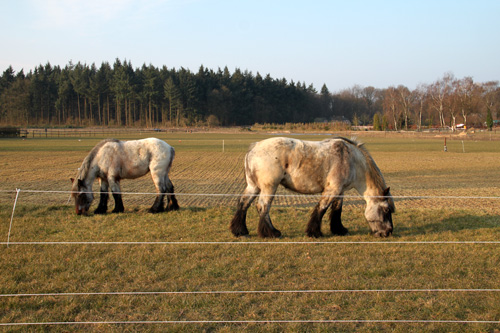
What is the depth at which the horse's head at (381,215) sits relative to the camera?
25.2 ft

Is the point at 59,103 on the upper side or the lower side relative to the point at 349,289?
upper

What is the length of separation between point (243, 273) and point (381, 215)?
3462mm

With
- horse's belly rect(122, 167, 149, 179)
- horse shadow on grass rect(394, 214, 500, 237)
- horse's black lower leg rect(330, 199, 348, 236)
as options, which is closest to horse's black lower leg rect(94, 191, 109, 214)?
horse's belly rect(122, 167, 149, 179)

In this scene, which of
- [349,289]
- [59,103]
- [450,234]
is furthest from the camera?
[59,103]

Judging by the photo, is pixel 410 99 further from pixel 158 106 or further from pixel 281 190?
pixel 281 190

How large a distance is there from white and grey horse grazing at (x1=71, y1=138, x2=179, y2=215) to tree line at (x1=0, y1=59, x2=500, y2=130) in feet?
256

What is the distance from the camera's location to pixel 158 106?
9419cm

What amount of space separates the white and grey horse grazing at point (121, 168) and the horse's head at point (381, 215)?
17.0 ft

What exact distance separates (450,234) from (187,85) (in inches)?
3587

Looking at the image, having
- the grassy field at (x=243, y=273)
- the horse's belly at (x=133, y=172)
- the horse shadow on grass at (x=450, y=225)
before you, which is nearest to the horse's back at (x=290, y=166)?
the grassy field at (x=243, y=273)

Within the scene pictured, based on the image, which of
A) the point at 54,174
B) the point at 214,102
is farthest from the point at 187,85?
the point at 54,174

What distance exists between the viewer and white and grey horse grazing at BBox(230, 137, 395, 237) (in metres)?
7.46

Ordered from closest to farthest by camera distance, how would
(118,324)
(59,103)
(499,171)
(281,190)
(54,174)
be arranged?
(118,324) < (281,190) < (54,174) < (499,171) < (59,103)

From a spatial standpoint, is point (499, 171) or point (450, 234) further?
point (499, 171)
